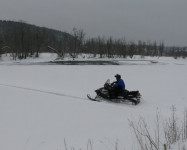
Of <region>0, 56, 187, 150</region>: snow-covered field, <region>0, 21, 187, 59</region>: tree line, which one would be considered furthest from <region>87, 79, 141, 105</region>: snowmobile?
<region>0, 21, 187, 59</region>: tree line

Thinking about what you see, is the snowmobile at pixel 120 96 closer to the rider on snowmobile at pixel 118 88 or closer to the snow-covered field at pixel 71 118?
the rider on snowmobile at pixel 118 88

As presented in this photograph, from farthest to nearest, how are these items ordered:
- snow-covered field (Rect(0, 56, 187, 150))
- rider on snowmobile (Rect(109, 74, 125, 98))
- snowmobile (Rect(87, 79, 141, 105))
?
1. rider on snowmobile (Rect(109, 74, 125, 98))
2. snowmobile (Rect(87, 79, 141, 105))
3. snow-covered field (Rect(0, 56, 187, 150))

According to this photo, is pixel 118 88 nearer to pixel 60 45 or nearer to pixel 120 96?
pixel 120 96

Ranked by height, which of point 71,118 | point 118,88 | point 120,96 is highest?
point 118,88

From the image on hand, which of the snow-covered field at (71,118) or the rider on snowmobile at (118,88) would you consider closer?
the snow-covered field at (71,118)

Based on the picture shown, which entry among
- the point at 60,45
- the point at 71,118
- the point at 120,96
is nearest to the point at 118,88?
the point at 120,96

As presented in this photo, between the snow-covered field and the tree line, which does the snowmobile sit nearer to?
the snow-covered field

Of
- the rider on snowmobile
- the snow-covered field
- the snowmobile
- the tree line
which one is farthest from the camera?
the tree line

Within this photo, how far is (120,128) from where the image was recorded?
639cm

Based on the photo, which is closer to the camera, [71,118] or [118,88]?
[71,118]

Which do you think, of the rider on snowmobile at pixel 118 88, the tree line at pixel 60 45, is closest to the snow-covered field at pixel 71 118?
the rider on snowmobile at pixel 118 88

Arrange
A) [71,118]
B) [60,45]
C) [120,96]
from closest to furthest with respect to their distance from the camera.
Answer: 1. [71,118]
2. [120,96]
3. [60,45]

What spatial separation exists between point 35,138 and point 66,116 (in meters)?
1.88

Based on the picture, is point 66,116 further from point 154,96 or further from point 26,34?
point 26,34
